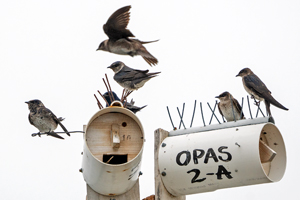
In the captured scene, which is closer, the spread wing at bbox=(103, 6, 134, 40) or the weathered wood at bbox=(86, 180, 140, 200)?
the weathered wood at bbox=(86, 180, 140, 200)

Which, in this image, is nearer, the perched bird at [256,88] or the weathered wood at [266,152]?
the weathered wood at [266,152]

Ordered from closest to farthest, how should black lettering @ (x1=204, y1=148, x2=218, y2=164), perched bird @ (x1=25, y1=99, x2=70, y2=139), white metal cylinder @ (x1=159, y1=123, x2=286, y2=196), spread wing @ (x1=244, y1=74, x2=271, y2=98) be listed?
white metal cylinder @ (x1=159, y1=123, x2=286, y2=196)
black lettering @ (x1=204, y1=148, x2=218, y2=164)
spread wing @ (x1=244, y1=74, x2=271, y2=98)
perched bird @ (x1=25, y1=99, x2=70, y2=139)

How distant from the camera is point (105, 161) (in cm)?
465

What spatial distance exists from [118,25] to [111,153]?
292cm

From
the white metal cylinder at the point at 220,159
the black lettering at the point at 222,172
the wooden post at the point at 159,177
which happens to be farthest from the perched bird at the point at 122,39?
the black lettering at the point at 222,172

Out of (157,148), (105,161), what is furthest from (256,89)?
(105,161)

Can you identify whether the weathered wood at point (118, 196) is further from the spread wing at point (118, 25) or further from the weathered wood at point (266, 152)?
the spread wing at point (118, 25)

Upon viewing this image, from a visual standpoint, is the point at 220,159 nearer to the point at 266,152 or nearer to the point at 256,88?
the point at 266,152

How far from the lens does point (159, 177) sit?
4.78 m

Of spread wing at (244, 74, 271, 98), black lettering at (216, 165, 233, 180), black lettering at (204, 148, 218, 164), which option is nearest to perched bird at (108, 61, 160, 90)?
spread wing at (244, 74, 271, 98)

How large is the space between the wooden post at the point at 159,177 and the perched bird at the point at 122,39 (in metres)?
2.28

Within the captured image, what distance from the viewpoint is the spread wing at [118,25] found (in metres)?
7.05

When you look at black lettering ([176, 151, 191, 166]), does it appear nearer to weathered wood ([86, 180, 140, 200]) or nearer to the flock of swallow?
weathered wood ([86, 180, 140, 200])

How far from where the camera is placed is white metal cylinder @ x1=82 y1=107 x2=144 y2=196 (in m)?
4.45
